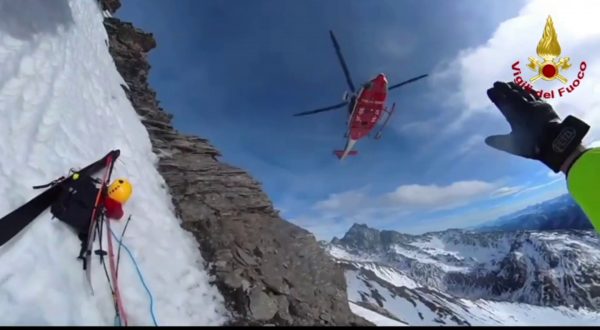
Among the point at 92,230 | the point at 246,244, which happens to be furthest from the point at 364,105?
the point at 92,230

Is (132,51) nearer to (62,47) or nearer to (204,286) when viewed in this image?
(62,47)

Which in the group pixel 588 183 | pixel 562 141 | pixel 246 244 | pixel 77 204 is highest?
pixel 77 204

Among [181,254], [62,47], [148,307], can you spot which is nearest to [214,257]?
[181,254]

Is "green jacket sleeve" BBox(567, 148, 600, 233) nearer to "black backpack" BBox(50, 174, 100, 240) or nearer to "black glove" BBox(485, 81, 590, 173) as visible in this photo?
"black glove" BBox(485, 81, 590, 173)

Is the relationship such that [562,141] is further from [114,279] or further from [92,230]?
[92,230]

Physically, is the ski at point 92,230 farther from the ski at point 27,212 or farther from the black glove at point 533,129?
the black glove at point 533,129

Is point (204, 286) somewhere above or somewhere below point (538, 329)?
above
